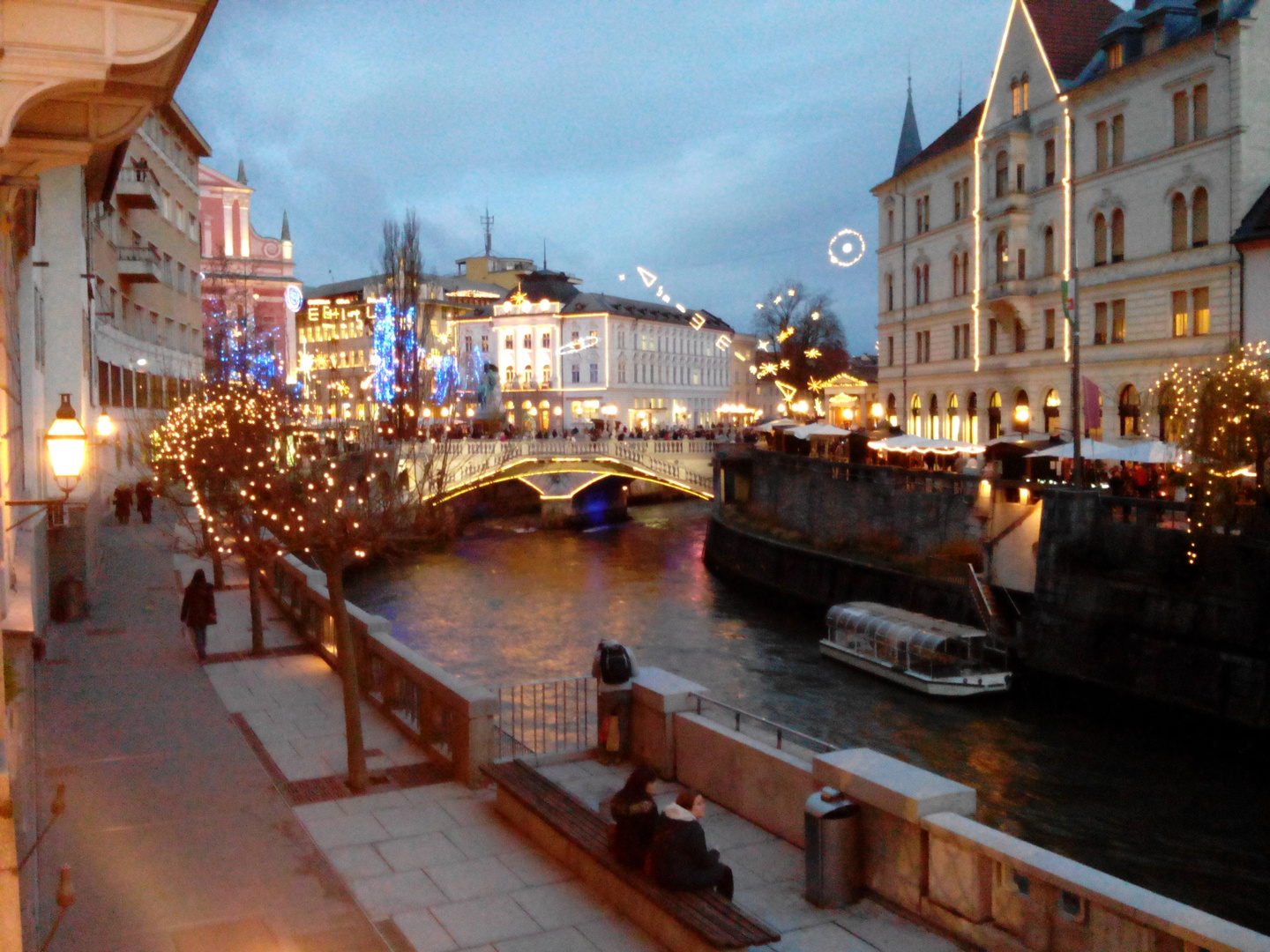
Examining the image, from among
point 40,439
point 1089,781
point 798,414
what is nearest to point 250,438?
point 40,439

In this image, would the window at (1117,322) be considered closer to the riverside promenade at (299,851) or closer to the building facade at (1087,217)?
the building facade at (1087,217)

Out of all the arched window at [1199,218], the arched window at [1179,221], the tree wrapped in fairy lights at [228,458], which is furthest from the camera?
the arched window at [1179,221]

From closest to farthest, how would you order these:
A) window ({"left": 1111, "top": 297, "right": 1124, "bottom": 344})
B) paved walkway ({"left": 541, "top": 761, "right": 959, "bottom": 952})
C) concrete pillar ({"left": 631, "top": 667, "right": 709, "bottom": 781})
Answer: paved walkway ({"left": 541, "top": 761, "right": 959, "bottom": 952})
concrete pillar ({"left": 631, "top": 667, "right": 709, "bottom": 781})
window ({"left": 1111, "top": 297, "right": 1124, "bottom": 344})

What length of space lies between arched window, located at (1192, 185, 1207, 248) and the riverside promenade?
28593mm

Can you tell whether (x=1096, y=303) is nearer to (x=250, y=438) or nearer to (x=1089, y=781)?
(x=1089, y=781)

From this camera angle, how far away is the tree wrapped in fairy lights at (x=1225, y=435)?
67.3ft

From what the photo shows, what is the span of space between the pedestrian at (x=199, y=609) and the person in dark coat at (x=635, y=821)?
1021 cm

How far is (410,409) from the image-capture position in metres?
52.0

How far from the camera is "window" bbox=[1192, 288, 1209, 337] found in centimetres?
3334

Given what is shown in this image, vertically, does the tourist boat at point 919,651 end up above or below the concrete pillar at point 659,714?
below

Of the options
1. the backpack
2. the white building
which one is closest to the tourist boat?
the backpack

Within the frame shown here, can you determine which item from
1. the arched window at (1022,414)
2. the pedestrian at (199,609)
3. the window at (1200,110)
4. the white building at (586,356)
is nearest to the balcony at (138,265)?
the pedestrian at (199,609)

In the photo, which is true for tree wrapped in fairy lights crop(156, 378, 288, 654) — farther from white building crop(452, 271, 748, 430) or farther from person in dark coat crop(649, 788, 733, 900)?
white building crop(452, 271, 748, 430)

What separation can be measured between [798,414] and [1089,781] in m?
55.3
